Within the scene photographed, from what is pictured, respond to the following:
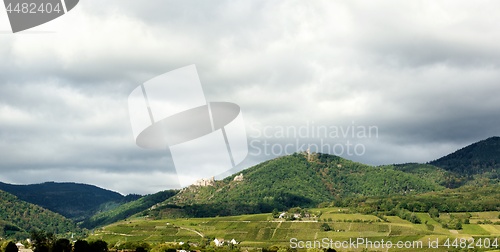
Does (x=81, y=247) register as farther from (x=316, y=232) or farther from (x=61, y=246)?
(x=316, y=232)

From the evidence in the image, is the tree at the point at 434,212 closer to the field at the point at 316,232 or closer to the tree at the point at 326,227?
the field at the point at 316,232

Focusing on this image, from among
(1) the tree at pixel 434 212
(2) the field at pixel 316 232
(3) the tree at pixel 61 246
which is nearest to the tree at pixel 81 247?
(3) the tree at pixel 61 246

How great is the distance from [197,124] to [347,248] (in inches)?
3720

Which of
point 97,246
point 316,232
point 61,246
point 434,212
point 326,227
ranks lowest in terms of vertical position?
point 316,232

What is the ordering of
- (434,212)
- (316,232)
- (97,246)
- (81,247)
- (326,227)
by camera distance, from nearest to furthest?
(81,247) → (97,246) → (316,232) → (326,227) → (434,212)

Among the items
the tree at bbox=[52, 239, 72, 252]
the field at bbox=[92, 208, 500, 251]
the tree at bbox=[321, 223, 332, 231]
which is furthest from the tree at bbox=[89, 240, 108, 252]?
the tree at bbox=[321, 223, 332, 231]

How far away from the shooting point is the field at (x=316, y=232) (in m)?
120

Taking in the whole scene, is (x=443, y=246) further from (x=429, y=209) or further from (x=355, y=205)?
(x=355, y=205)

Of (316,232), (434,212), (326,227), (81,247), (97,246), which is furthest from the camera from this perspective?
(434,212)

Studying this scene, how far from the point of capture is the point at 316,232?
139 meters

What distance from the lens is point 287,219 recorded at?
16250 cm

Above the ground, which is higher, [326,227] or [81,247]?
[326,227]

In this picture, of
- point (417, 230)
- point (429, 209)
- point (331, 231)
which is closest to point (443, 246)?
point (417, 230)

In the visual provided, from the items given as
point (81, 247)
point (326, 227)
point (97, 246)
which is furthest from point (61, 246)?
point (326, 227)
